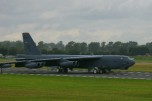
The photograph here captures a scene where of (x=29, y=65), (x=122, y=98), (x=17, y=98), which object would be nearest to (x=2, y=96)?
(x=17, y=98)

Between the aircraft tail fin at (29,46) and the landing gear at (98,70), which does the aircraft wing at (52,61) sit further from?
the aircraft tail fin at (29,46)

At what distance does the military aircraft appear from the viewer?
62.3m

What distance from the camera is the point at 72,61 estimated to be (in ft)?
212

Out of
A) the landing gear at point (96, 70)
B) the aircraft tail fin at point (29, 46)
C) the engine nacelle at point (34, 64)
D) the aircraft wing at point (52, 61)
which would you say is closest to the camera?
the landing gear at point (96, 70)

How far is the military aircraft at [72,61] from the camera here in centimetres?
6234

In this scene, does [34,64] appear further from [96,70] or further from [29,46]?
[96,70]

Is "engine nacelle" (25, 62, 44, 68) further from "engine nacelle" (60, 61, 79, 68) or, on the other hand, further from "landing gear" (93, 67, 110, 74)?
"landing gear" (93, 67, 110, 74)

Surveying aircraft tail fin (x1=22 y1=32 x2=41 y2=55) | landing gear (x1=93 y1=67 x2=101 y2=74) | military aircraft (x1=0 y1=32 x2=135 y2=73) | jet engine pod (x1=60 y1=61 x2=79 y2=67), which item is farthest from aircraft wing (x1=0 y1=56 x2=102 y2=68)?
aircraft tail fin (x1=22 y1=32 x2=41 y2=55)

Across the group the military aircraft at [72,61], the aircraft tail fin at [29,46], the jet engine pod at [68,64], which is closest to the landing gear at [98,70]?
the military aircraft at [72,61]

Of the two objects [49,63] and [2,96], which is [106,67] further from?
[2,96]

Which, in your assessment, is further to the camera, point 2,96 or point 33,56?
point 33,56

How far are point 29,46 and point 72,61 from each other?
904 centimetres

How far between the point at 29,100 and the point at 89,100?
10.5 ft

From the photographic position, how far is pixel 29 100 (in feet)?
79.5
